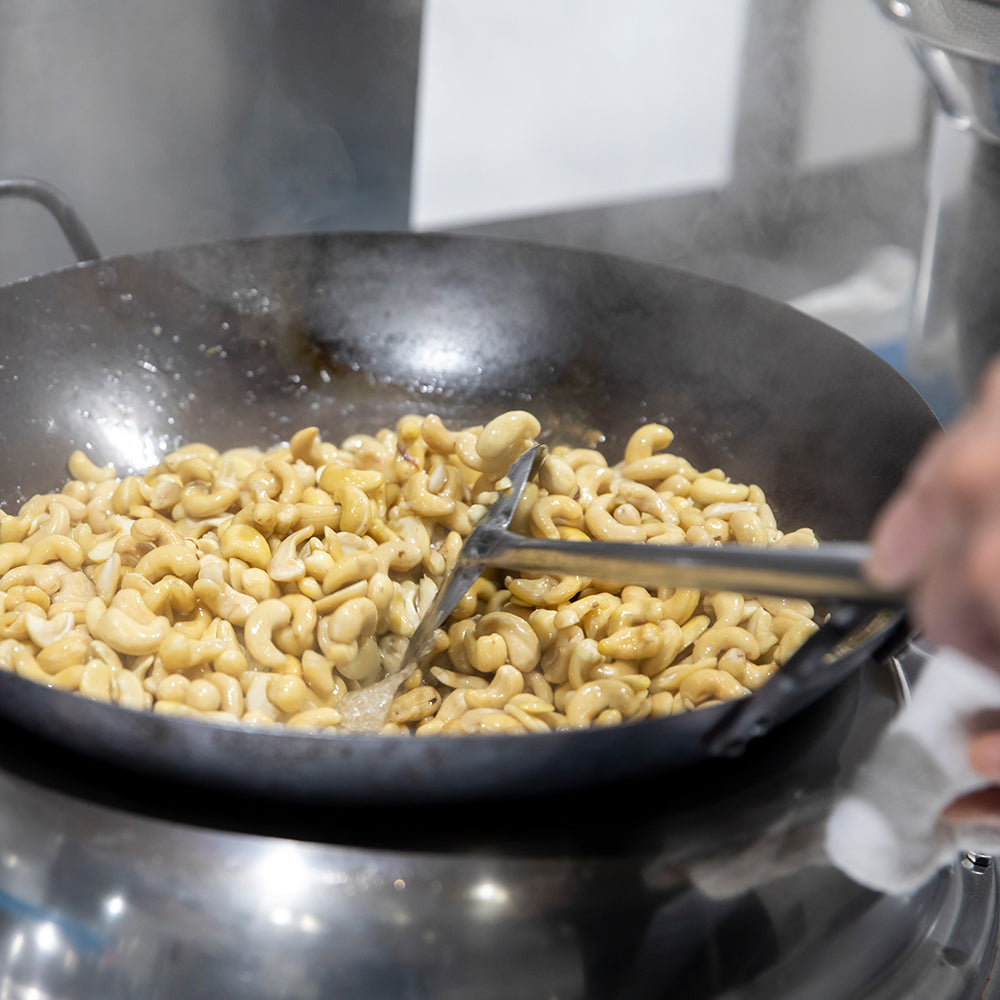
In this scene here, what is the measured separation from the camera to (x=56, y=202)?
3.12 ft

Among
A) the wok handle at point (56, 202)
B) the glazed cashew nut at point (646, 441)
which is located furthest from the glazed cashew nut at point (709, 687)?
the wok handle at point (56, 202)

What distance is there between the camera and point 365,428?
3.52ft

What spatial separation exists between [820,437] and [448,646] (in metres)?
0.37

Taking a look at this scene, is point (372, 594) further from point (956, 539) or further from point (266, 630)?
point (956, 539)

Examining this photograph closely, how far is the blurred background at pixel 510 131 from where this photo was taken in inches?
48.4

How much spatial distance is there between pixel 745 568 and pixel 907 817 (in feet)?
0.73

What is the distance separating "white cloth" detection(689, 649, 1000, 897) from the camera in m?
0.56

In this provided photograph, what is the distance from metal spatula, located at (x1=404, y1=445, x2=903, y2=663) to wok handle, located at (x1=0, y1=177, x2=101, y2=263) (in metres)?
0.51

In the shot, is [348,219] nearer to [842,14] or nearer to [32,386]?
[32,386]

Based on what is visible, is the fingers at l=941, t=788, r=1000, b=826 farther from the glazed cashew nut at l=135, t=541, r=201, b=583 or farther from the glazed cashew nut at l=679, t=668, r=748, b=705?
the glazed cashew nut at l=135, t=541, r=201, b=583

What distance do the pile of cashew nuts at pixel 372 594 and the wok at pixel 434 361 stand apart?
0.06 m

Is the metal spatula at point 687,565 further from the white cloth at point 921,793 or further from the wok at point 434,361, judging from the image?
the wok at point 434,361

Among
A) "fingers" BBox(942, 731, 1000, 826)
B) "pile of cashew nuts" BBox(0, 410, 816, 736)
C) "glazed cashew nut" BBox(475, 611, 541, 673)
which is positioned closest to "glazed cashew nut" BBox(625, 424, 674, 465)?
"pile of cashew nuts" BBox(0, 410, 816, 736)

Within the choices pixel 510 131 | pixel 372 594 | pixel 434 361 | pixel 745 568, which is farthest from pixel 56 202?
pixel 510 131
